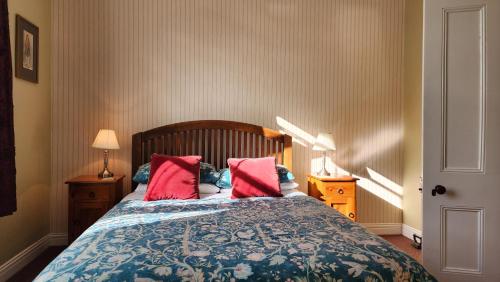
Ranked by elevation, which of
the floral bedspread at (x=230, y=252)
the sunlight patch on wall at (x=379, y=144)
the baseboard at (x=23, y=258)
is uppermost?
the sunlight patch on wall at (x=379, y=144)

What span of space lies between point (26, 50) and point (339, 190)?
3198 mm

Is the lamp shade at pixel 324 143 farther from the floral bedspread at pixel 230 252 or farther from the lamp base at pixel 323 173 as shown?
the floral bedspread at pixel 230 252

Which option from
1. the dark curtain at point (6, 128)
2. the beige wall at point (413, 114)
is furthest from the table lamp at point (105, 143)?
the beige wall at point (413, 114)

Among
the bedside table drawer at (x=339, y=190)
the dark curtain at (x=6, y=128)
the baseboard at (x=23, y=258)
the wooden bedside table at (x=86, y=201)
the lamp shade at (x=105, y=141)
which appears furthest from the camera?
the bedside table drawer at (x=339, y=190)

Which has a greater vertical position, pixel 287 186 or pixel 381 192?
pixel 287 186

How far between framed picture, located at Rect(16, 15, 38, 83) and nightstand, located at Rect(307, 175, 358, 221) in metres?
2.88

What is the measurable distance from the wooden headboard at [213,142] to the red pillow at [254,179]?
51cm

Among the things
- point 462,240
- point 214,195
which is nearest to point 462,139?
point 462,240

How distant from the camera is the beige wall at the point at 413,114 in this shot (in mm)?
3721

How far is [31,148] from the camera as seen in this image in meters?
3.09

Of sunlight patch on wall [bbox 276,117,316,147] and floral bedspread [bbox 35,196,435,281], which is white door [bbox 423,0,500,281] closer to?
floral bedspread [bbox 35,196,435,281]

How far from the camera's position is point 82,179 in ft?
10.4

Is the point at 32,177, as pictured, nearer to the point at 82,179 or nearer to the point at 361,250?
the point at 82,179

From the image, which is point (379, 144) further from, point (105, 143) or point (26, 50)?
point (26, 50)
